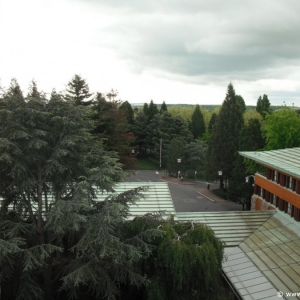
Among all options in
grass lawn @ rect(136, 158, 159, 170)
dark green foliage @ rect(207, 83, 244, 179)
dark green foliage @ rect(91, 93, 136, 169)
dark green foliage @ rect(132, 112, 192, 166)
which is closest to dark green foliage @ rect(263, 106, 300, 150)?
dark green foliage @ rect(207, 83, 244, 179)

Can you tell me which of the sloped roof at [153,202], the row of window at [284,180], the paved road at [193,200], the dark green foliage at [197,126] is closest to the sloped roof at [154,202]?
the sloped roof at [153,202]

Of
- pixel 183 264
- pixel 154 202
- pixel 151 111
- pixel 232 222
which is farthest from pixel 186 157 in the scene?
pixel 183 264

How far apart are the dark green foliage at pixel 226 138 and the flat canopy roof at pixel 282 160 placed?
13.3m

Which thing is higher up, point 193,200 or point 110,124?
point 110,124

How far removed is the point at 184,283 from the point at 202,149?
1414 inches

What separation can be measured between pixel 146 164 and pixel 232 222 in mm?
41065

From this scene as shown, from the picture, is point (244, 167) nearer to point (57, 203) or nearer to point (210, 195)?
point (210, 195)

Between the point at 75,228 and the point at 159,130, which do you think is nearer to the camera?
the point at 75,228

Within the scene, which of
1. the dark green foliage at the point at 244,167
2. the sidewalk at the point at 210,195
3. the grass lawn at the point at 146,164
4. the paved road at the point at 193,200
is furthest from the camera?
the grass lawn at the point at 146,164

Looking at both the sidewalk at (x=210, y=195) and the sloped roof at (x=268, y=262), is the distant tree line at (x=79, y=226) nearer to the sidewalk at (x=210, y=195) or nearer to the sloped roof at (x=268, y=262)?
the sloped roof at (x=268, y=262)

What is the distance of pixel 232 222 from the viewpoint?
19.7 m

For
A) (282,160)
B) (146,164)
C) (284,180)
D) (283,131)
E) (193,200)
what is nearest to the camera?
(284,180)

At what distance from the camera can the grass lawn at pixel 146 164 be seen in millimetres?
57219

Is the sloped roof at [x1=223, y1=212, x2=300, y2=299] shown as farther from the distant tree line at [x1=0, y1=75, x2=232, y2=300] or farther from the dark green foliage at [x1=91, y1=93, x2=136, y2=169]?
the dark green foliage at [x1=91, y1=93, x2=136, y2=169]
